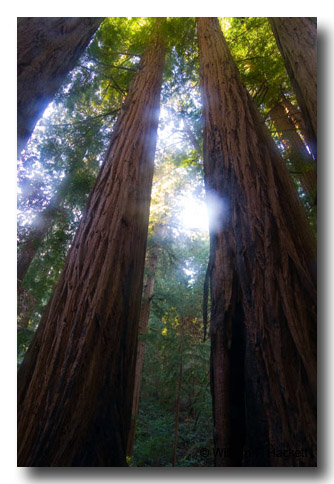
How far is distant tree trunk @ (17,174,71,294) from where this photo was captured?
3934 mm

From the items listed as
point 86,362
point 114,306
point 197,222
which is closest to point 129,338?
point 114,306

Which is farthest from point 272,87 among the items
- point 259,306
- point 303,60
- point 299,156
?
point 259,306

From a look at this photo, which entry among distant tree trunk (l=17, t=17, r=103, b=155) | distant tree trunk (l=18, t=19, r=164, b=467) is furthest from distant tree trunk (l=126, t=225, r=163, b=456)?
distant tree trunk (l=17, t=17, r=103, b=155)

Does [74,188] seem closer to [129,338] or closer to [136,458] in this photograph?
[129,338]

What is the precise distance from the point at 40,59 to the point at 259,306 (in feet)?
6.07

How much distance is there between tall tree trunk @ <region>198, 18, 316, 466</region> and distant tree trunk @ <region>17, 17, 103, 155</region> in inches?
45.9

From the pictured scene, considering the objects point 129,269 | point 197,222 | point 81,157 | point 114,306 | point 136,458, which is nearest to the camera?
point 114,306

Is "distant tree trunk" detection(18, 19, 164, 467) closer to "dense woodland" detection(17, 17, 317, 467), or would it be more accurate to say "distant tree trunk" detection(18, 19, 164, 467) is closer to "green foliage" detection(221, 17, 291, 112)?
"dense woodland" detection(17, 17, 317, 467)

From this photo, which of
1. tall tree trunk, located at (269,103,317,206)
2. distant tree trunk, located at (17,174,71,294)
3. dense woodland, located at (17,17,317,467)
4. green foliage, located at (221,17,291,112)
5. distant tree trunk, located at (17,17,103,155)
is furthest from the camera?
distant tree trunk, located at (17,174,71,294)

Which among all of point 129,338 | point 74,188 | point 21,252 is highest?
point 74,188

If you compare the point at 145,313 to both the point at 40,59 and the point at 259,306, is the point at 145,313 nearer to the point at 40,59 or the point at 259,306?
the point at 259,306

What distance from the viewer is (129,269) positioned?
76.0 inches

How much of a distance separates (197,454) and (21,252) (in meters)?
6.04

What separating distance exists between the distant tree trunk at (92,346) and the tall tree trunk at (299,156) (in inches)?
79.2
